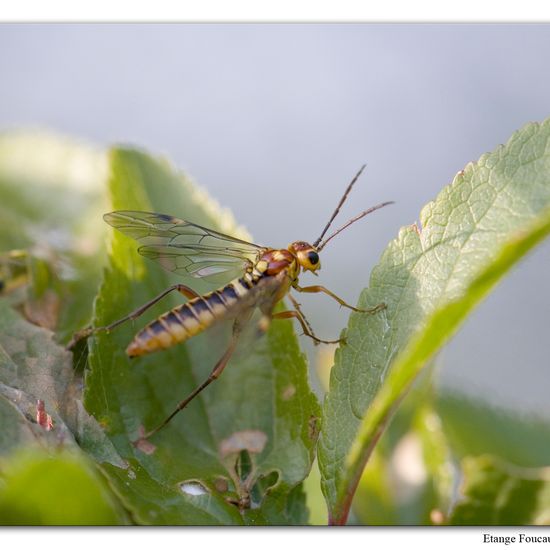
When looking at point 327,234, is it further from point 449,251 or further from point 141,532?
point 141,532

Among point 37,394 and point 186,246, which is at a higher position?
point 186,246

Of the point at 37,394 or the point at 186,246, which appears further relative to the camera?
the point at 186,246

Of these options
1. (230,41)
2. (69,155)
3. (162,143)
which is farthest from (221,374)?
(162,143)

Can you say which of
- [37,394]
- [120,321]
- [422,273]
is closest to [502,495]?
[422,273]

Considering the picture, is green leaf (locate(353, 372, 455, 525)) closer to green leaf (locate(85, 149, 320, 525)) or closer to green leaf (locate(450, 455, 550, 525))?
green leaf (locate(450, 455, 550, 525))

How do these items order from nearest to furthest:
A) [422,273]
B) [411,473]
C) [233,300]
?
[422,273]
[411,473]
[233,300]

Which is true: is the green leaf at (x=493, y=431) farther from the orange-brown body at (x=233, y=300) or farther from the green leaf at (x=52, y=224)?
the green leaf at (x=52, y=224)

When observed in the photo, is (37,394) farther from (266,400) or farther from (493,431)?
(493,431)

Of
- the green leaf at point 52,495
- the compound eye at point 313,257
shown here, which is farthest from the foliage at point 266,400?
the compound eye at point 313,257
